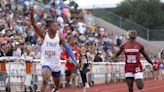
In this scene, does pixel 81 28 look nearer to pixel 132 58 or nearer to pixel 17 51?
pixel 17 51

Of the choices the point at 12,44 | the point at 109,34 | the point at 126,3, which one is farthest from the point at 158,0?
the point at 12,44

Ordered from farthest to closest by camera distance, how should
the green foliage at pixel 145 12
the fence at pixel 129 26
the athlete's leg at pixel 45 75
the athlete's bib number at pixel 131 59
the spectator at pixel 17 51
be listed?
the green foliage at pixel 145 12, the fence at pixel 129 26, the spectator at pixel 17 51, the athlete's bib number at pixel 131 59, the athlete's leg at pixel 45 75

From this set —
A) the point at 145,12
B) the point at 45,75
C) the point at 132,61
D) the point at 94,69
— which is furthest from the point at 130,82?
the point at 145,12

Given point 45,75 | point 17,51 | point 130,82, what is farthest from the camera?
point 17,51

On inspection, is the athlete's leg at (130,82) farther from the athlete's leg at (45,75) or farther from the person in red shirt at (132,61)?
the athlete's leg at (45,75)

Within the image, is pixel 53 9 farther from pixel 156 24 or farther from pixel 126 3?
pixel 126 3

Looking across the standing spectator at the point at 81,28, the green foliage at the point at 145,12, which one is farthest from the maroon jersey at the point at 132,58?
the green foliage at the point at 145,12

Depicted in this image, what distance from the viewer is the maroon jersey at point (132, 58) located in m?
15.5

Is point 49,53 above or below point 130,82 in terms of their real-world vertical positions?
above

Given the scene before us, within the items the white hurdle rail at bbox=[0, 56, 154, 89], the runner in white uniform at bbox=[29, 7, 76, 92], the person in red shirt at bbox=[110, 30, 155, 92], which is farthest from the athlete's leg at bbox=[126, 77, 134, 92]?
the white hurdle rail at bbox=[0, 56, 154, 89]

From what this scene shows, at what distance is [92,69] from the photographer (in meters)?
30.6

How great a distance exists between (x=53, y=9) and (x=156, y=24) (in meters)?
25.6

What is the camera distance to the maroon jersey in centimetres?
1554

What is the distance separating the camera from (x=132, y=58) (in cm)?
1562
